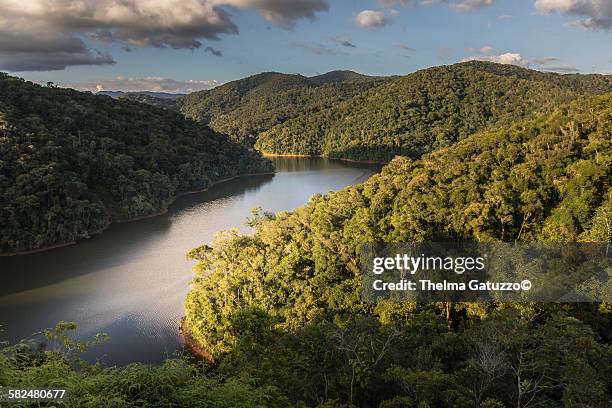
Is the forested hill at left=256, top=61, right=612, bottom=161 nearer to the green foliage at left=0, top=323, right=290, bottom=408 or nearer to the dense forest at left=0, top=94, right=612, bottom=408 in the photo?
the dense forest at left=0, top=94, right=612, bottom=408

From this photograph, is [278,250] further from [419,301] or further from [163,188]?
[163,188]

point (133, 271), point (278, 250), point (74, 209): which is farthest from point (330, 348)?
point (74, 209)

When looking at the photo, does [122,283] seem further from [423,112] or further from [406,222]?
[423,112]

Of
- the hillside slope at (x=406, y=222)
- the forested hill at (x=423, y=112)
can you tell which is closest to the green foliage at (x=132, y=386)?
the hillside slope at (x=406, y=222)

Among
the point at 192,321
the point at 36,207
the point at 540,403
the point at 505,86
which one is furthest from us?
the point at 505,86

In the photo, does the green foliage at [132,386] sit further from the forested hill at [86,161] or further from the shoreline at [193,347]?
the forested hill at [86,161]

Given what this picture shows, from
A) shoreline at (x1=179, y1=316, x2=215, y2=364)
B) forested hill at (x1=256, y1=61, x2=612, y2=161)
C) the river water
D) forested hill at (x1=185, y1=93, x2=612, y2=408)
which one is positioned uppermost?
forested hill at (x1=256, y1=61, x2=612, y2=161)

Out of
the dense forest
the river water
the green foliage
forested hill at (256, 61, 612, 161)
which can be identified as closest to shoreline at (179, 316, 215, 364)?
the dense forest
